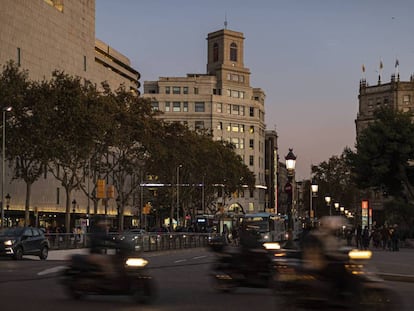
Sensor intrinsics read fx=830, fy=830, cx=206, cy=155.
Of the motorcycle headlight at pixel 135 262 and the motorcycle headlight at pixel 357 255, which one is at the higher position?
the motorcycle headlight at pixel 357 255

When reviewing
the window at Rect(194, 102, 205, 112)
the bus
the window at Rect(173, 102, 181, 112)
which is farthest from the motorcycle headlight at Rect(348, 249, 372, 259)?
the window at Rect(194, 102, 205, 112)

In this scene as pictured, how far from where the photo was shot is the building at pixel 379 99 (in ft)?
452

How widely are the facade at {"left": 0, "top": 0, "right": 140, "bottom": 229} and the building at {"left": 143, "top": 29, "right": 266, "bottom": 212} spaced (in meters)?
47.6

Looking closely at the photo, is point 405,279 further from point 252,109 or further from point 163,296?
point 252,109

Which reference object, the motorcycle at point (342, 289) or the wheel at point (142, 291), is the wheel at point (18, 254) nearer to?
the wheel at point (142, 291)

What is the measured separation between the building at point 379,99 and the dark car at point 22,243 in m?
101

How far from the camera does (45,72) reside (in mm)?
89375

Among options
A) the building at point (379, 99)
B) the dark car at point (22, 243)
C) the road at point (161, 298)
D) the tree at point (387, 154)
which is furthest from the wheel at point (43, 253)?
the building at point (379, 99)

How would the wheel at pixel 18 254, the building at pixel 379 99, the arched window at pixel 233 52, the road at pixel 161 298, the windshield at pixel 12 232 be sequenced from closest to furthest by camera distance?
the road at pixel 161 298 → the wheel at pixel 18 254 → the windshield at pixel 12 232 → the building at pixel 379 99 → the arched window at pixel 233 52

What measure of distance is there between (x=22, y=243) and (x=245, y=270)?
20.7 meters

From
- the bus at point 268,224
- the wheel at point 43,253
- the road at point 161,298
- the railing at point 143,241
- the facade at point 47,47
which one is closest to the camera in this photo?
the road at point 161,298

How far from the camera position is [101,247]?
16531 millimetres

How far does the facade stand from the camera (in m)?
82.0

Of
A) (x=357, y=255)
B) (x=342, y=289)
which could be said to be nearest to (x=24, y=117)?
(x=357, y=255)
